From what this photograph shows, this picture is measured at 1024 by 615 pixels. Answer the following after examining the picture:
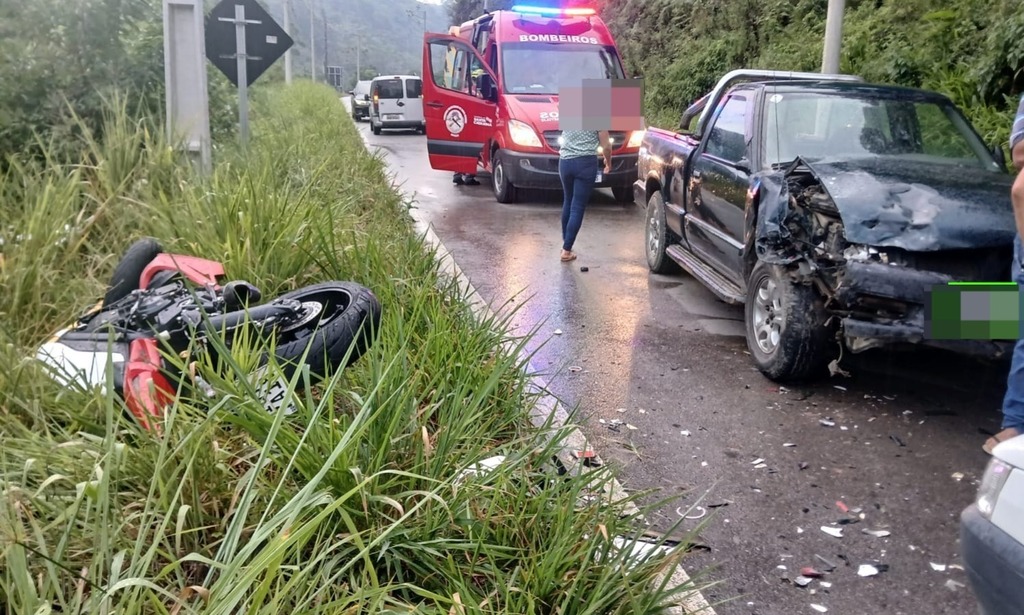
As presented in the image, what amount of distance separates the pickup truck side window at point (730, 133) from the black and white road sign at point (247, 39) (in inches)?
170

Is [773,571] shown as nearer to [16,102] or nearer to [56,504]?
[56,504]

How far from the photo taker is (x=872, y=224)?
4.52 meters

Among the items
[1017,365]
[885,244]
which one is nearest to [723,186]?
[885,244]

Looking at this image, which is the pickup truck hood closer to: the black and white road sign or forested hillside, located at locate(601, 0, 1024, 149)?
forested hillside, located at locate(601, 0, 1024, 149)

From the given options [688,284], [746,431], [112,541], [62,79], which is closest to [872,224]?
[746,431]

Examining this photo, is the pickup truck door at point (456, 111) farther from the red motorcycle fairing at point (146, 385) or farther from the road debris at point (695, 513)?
the red motorcycle fairing at point (146, 385)

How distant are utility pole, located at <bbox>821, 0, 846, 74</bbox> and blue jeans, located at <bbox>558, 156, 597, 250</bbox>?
4.21 meters

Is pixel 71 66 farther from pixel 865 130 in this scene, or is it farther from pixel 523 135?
pixel 865 130

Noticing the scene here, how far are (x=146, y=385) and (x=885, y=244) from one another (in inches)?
139

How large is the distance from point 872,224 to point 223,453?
342 cm

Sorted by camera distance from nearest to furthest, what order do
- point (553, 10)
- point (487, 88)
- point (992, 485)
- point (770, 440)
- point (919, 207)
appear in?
point (992, 485)
point (770, 440)
point (919, 207)
point (487, 88)
point (553, 10)

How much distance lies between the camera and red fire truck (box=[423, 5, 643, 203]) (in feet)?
39.3

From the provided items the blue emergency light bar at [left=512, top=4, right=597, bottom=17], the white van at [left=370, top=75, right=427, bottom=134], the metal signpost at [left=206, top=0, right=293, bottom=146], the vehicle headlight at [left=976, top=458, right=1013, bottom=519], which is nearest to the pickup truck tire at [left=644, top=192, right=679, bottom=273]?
the metal signpost at [left=206, top=0, right=293, bottom=146]

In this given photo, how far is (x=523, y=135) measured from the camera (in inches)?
469
